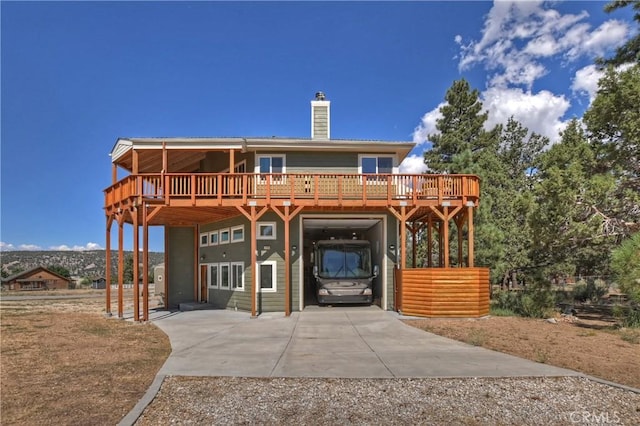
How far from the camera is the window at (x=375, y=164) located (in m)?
16.3

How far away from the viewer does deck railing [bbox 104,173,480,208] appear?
1345cm

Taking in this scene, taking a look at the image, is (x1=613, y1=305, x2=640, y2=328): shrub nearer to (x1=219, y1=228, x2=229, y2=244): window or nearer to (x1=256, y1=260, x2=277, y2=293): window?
(x1=256, y1=260, x2=277, y2=293): window

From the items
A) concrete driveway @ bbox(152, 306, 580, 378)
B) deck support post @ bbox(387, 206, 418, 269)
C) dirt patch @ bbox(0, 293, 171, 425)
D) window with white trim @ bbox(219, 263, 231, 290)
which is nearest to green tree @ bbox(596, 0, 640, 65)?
deck support post @ bbox(387, 206, 418, 269)

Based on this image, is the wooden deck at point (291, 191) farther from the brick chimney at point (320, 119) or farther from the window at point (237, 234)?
the brick chimney at point (320, 119)

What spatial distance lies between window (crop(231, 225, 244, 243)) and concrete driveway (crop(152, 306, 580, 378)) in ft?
12.9

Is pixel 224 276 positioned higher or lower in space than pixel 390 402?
higher

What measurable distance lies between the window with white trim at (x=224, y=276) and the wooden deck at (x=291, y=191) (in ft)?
11.6

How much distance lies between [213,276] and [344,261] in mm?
6111

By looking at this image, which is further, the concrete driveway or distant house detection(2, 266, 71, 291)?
distant house detection(2, 266, 71, 291)

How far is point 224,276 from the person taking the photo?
54.7 ft

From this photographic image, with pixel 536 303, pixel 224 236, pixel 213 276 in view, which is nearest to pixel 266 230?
pixel 224 236

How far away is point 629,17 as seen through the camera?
13156 millimetres

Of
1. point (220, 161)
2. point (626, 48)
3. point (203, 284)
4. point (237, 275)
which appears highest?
point (626, 48)

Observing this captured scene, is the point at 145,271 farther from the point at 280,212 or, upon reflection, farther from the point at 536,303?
the point at 536,303
